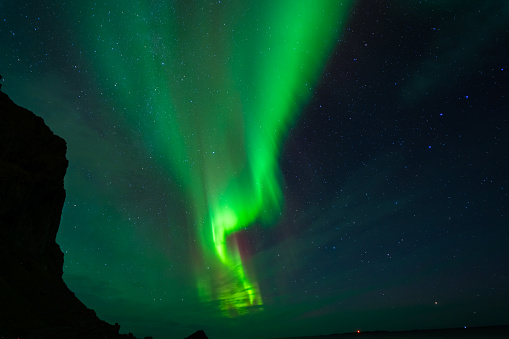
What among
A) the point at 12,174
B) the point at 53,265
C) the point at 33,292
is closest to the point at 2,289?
the point at 33,292

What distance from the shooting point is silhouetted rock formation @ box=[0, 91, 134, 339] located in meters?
31.1

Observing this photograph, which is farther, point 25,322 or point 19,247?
point 19,247

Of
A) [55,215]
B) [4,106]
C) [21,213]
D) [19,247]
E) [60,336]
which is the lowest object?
[60,336]

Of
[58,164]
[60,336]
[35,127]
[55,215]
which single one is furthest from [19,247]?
[60,336]

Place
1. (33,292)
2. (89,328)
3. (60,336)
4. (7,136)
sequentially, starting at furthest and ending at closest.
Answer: (7,136)
(33,292)
(89,328)
(60,336)

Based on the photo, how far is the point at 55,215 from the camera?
50125 mm

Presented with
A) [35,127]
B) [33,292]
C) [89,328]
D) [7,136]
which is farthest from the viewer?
[35,127]

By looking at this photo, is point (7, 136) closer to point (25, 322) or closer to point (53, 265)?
point (53, 265)

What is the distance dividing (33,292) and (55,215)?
15.8m

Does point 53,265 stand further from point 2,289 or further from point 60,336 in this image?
point 60,336

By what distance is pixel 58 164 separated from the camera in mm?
48562

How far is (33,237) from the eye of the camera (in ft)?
148

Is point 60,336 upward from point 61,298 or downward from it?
downward

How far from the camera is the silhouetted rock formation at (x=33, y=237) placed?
31.1m
